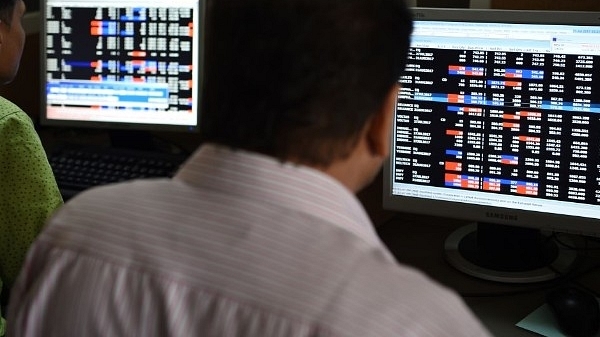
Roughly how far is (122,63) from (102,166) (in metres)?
0.24

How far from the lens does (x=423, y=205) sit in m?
1.61

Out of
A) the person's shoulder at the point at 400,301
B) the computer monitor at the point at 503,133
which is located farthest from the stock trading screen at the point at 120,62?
the person's shoulder at the point at 400,301

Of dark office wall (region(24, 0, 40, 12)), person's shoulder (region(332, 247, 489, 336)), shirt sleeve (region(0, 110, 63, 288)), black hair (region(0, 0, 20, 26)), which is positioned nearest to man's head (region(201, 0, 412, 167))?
person's shoulder (region(332, 247, 489, 336))

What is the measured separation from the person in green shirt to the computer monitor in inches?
23.5

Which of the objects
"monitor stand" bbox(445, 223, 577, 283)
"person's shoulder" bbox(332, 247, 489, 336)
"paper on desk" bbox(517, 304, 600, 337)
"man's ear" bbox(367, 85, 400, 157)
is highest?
"man's ear" bbox(367, 85, 400, 157)

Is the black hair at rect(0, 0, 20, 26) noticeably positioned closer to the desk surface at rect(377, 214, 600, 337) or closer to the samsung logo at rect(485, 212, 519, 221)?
the desk surface at rect(377, 214, 600, 337)

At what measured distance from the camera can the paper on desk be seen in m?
1.36

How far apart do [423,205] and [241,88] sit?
34.9 inches

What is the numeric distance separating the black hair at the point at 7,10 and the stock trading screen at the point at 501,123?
71 centimetres

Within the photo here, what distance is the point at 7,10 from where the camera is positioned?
5.31 feet

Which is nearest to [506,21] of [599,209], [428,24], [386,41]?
[428,24]

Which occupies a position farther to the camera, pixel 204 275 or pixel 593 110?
pixel 593 110

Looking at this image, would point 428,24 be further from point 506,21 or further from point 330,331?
point 330,331

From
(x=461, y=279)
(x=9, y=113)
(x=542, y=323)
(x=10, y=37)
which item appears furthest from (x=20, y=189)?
(x=542, y=323)
